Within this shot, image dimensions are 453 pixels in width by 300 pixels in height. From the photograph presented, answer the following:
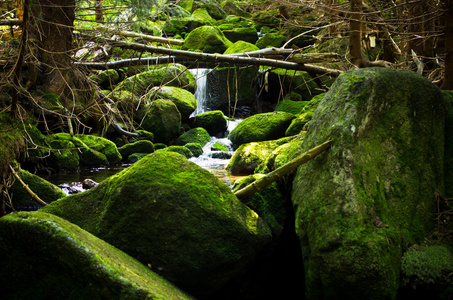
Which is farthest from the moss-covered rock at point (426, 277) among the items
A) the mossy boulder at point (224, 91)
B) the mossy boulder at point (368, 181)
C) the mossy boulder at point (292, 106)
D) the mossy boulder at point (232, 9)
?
the mossy boulder at point (232, 9)

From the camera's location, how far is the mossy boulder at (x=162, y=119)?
42.8ft

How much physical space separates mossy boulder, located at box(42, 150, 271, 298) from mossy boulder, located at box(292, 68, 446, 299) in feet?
2.28

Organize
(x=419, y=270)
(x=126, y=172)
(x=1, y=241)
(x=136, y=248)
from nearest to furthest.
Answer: (x=1, y=241), (x=419, y=270), (x=136, y=248), (x=126, y=172)

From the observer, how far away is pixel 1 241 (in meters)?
2.11

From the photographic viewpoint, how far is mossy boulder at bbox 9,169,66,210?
5.22 m

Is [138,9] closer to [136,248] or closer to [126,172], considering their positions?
[126,172]

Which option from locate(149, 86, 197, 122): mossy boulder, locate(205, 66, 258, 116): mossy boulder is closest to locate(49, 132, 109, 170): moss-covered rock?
locate(149, 86, 197, 122): mossy boulder

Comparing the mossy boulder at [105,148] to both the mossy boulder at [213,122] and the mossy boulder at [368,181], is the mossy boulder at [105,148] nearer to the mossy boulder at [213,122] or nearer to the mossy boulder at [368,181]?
the mossy boulder at [213,122]

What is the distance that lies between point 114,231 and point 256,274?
5.43 ft

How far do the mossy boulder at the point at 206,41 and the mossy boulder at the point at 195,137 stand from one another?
19.3 ft

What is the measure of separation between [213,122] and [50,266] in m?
12.7

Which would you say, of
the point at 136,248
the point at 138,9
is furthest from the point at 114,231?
the point at 138,9

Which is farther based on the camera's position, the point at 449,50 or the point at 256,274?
the point at 449,50

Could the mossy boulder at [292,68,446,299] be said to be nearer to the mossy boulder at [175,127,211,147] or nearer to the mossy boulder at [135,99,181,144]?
the mossy boulder at [175,127,211,147]
